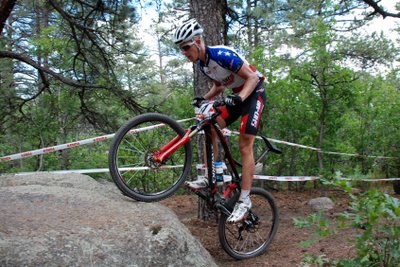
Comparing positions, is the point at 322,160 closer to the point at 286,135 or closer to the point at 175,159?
the point at 286,135

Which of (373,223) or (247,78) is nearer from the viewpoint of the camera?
(373,223)

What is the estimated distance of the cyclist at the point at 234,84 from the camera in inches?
136

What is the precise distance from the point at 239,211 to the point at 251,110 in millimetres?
958

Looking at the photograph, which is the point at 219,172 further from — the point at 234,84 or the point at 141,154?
the point at 234,84

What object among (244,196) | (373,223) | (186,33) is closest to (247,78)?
(186,33)

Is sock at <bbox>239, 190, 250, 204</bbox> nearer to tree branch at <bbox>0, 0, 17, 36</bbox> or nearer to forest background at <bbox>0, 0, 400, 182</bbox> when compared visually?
forest background at <bbox>0, 0, 400, 182</bbox>

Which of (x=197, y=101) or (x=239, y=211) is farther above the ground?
(x=197, y=101)

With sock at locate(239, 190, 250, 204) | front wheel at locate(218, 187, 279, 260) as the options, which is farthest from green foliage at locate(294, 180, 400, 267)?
front wheel at locate(218, 187, 279, 260)

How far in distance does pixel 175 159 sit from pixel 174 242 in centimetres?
161

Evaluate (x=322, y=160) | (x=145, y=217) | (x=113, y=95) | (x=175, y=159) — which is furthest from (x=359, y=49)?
(x=145, y=217)

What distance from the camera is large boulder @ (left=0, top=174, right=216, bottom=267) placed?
2367 mm

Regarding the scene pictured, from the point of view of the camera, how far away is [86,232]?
A: 8.54 ft

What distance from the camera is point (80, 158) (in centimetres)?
853

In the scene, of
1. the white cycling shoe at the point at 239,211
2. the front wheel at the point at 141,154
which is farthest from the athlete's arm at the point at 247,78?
the white cycling shoe at the point at 239,211
